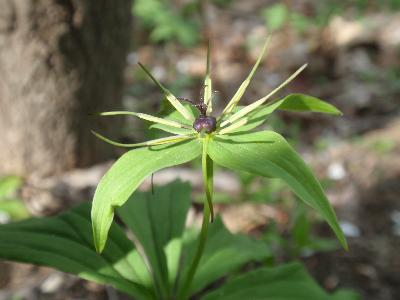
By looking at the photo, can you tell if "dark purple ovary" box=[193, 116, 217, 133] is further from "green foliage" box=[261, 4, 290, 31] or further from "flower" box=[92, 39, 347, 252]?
"green foliage" box=[261, 4, 290, 31]

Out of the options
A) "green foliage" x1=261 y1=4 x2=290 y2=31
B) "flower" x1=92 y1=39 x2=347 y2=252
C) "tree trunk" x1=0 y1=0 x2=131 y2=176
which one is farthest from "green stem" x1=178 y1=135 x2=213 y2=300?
"green foliage" x1=261 y1=4 x2=290 y2=31

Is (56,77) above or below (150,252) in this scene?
above

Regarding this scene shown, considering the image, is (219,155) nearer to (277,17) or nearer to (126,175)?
(126,175)

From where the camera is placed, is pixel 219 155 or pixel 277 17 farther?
pixel 277 17

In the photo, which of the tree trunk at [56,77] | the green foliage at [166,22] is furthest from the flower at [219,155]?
the green foliage at [166,22]

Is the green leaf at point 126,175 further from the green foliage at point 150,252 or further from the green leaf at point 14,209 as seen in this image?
the green leaf at point 14,209

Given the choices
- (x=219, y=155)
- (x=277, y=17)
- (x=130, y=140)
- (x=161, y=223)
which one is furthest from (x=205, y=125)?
(x=277, y=17)

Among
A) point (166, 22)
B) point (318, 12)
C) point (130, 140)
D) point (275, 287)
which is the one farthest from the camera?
point (318, 12)
